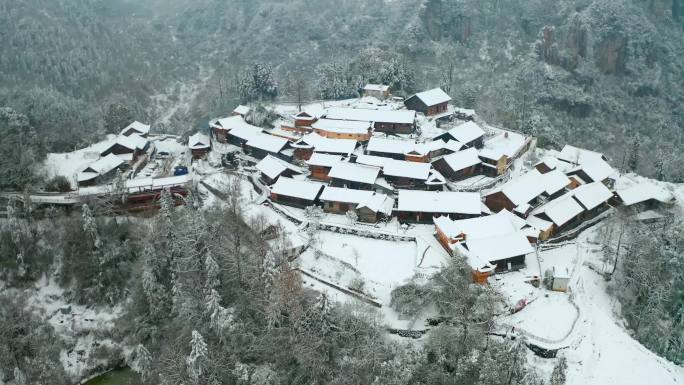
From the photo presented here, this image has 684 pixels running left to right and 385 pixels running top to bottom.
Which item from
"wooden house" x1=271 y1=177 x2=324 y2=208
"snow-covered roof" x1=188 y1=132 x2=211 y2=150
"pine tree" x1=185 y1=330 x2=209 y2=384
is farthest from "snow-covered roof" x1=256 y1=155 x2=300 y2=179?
"pine tree" x1=185 y1=330 x2=209 y2=384

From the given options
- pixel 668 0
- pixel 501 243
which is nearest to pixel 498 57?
pixel 668 0

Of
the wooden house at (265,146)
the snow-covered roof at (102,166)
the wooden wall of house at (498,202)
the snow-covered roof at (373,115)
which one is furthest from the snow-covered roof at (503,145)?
the snow-covered roof at (102,166)

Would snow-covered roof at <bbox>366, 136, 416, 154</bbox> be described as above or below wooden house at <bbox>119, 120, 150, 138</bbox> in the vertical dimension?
above

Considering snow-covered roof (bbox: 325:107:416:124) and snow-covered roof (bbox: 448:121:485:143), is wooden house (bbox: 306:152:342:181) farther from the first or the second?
snow-covered roof (bbox: 448:121:485:143)

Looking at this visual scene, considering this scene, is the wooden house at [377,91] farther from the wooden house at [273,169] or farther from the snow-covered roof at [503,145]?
the wooden house at [273,169]

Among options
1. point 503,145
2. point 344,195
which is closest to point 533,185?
point 503,145

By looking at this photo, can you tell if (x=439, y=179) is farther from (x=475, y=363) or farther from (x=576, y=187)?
(x=475, y=363)

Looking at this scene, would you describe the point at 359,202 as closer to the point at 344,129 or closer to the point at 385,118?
the point at 344,129
